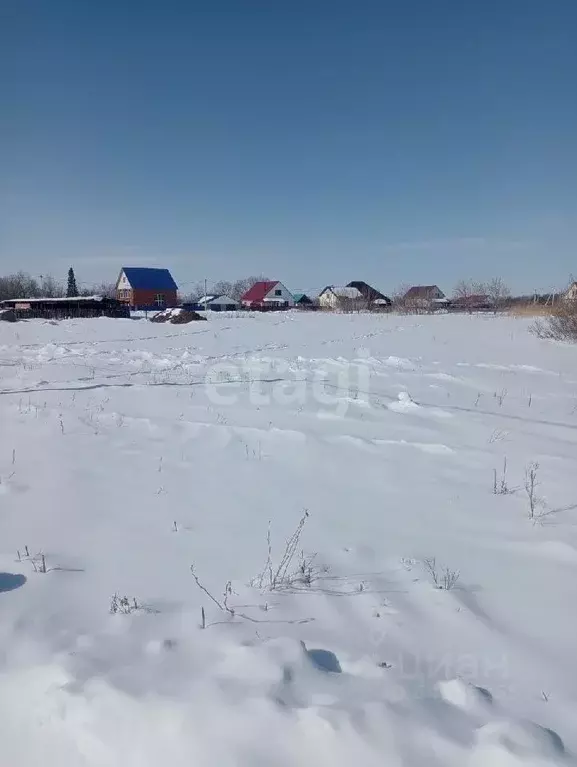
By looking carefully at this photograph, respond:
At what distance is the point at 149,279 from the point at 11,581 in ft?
214

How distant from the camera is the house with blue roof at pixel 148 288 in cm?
6338

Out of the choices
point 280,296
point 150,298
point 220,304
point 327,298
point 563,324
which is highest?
point 280,296

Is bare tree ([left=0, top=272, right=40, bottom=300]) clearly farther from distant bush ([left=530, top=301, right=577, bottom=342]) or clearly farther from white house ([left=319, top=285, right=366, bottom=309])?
distant bush ([left=530, top=301, right=577, bottom=342])

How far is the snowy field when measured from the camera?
6.22 ft

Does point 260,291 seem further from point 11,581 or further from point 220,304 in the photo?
point 11,581

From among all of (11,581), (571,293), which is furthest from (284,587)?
(571,293)

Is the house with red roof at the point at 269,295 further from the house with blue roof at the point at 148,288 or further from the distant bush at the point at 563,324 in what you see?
the distant bush at the point at 563,324

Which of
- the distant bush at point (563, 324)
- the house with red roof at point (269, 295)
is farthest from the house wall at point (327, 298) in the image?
the distant bush at point (563, 324)

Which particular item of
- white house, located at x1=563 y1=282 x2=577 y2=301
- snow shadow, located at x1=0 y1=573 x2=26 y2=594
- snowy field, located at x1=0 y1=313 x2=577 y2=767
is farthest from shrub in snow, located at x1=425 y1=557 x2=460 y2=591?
white house, located at x1=563 y1=282 x2=577 y2=301

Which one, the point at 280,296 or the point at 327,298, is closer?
the point at 280,296

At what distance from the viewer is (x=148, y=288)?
209ft

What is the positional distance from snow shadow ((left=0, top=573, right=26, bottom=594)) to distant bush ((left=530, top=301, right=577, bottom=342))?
19.0 meters

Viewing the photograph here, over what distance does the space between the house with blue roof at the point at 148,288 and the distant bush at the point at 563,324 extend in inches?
1986

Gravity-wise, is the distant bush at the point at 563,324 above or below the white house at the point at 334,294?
below
